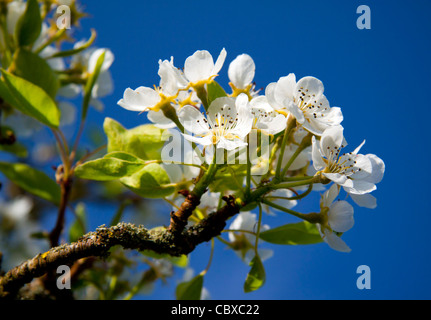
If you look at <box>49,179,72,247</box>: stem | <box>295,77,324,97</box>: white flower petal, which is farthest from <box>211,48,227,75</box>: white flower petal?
<box>49,179,72,247</box>: stem

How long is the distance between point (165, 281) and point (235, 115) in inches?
42.8

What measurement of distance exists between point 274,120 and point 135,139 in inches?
18.3

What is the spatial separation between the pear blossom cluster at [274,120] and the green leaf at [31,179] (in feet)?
2.33

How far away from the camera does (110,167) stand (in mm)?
1203

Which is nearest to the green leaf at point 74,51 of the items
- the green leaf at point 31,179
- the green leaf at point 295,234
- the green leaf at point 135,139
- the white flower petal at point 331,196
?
the green leaf at point 31,179

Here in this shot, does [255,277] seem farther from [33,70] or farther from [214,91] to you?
[33,70]

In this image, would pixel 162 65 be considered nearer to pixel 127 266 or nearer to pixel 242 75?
pixel 242 75

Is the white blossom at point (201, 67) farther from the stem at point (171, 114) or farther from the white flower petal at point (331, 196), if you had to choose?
the white flower petal at point (331, 196)

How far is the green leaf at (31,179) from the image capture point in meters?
1.74

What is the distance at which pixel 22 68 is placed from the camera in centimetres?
169

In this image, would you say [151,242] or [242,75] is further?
[242,75]

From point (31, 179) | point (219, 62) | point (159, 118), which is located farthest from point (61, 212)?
point (219, 62)

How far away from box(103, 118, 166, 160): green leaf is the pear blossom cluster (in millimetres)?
127
